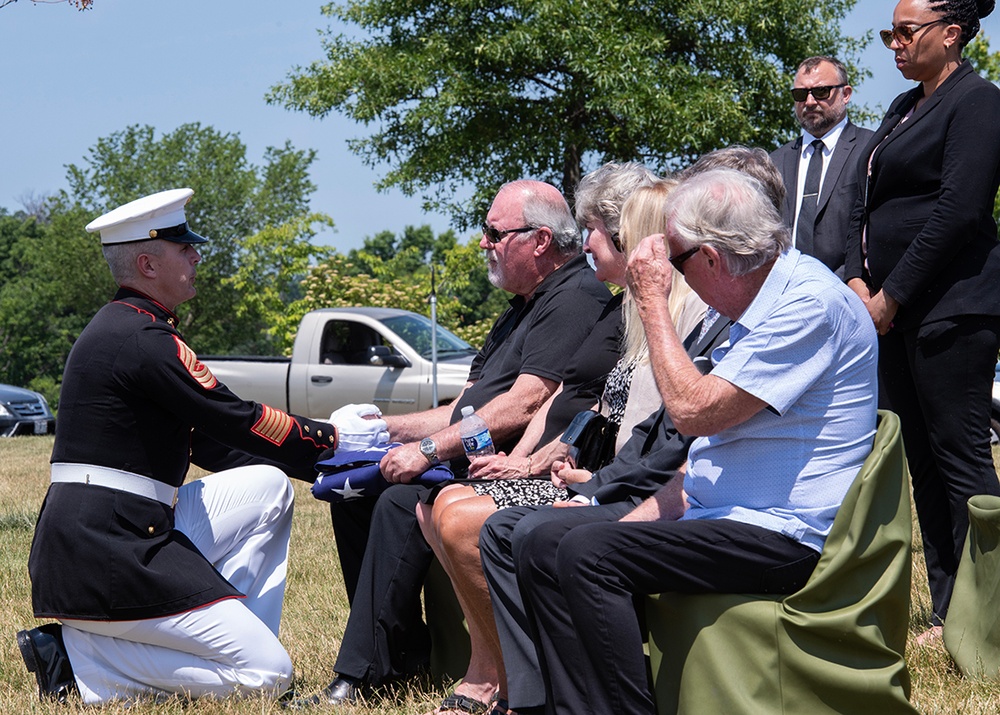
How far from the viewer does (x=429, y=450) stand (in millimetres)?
3924

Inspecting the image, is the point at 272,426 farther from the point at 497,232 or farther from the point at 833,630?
the point at 833,630

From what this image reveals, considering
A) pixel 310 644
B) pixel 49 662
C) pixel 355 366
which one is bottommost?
pixel 355 366

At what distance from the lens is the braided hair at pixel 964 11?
3.86 metres

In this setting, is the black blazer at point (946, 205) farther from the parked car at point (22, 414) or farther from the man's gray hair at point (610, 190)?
the parked car at point (22, 414)

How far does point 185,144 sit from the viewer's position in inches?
2137

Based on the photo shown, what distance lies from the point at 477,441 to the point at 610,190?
98cm

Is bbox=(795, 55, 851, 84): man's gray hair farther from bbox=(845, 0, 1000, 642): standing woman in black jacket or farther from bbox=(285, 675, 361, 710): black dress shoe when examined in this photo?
bbox=(285, 675, 361, 710): black dress shoe

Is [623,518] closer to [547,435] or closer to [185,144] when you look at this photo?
[547,435]

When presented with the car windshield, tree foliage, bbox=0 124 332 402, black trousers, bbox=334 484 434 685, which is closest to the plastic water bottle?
black trousers, bbox=334 484 434 685

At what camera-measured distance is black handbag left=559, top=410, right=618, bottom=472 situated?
364cm

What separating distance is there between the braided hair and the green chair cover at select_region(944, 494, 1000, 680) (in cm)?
163

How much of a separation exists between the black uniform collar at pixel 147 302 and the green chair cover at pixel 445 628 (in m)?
1.29

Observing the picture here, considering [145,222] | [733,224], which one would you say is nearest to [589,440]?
[733,224]

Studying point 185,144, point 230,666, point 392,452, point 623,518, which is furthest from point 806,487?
point 185,144
